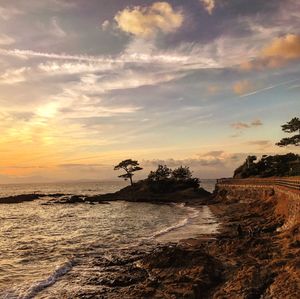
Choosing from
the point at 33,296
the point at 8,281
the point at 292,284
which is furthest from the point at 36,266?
the point at 292,284

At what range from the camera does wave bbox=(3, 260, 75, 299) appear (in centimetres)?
1673

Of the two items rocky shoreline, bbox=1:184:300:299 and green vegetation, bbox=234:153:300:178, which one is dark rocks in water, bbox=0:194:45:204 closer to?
green vegetation, bbox=234:153:300:178

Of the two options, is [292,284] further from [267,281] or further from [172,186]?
[172,186]

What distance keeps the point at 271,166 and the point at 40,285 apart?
64.7 m

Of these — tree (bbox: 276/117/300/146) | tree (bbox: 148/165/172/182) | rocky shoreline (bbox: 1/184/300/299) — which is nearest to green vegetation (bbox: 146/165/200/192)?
tree (bbox: 148/165/172/182)

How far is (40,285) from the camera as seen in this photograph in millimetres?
18266

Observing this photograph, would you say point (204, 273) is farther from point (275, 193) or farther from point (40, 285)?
point (275, 193)

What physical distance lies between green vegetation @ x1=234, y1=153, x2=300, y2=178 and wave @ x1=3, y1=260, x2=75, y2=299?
50189 mm

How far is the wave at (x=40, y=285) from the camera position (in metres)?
16.7

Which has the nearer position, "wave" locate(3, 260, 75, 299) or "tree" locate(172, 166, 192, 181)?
"wave" locate(3, 260, 75, 299)

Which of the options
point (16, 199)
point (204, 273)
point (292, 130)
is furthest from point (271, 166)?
point (16, 199)

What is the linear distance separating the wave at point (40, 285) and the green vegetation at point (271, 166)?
5019 centimetres

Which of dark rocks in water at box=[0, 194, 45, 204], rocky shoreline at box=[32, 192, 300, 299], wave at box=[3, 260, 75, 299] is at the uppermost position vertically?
dark rocks in water at box=[0, 194, 45, 204]

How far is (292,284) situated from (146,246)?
51.0 feet
